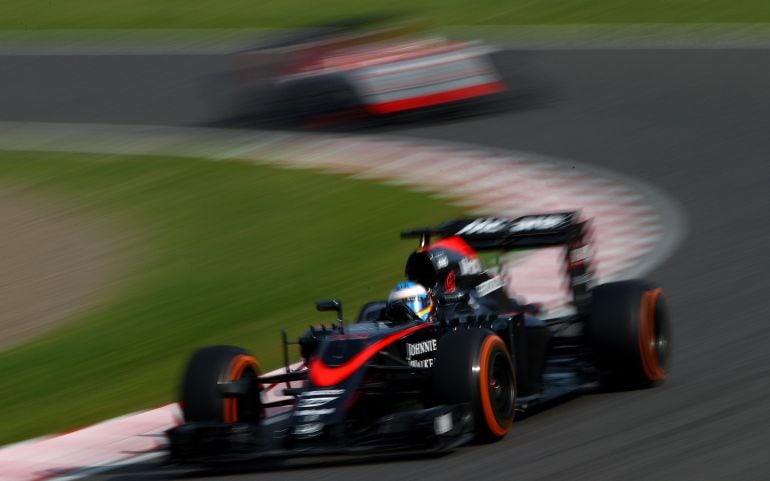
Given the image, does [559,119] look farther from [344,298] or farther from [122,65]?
[122,65]

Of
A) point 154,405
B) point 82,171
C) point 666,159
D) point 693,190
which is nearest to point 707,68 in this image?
point 666,159

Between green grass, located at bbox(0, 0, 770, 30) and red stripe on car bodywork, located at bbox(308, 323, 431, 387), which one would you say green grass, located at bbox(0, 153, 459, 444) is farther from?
green grass, located at bbox(0, 0, 770, 30)

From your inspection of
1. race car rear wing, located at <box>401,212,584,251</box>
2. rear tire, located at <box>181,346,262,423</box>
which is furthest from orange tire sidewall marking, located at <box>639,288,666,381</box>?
rear tire, located at <box>181,346,262,423</box>

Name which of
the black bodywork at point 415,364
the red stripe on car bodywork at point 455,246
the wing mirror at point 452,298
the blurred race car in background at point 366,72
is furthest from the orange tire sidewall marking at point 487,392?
the blurred race car in background at point 366,72

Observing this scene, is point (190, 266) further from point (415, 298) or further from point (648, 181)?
point (415, 298)

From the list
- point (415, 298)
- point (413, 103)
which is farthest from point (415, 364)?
point (413, 103)

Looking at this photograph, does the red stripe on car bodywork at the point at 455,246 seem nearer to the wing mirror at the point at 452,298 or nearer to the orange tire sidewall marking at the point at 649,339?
the wing mirror at the point at 452,298

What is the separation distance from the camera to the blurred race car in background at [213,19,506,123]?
18.6 metres

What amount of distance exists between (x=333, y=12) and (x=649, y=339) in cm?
2077

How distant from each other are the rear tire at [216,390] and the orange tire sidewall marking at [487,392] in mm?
1460

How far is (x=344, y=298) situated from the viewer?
12.4 metres

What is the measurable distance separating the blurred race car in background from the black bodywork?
932 cm

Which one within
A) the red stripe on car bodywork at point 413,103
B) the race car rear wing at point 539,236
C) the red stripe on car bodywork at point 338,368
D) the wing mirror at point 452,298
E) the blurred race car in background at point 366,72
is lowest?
the red stripe on car bodywork at point 338,368

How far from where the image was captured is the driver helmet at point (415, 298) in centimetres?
838
